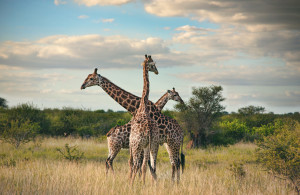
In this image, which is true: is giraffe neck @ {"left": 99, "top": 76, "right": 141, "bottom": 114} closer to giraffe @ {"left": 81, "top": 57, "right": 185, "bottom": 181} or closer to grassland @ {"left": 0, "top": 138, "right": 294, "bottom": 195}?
giraffe @ {"left": 81, "top": 57, "right": 185, "bottom": 181}

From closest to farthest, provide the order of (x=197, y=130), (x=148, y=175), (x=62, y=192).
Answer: (x=62, y=192) → (x=148, y=175) → (x=197, y=130)

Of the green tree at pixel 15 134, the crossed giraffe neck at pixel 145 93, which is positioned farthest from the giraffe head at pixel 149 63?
the green tree at pixel 15 134

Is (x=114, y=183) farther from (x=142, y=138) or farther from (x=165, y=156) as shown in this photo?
(x=165, y=156)

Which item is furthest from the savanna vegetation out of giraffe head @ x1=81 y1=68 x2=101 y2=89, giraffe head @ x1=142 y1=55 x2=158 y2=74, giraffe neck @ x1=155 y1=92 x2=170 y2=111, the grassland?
giraffe head @ x1=142 y1=55 x2=158 y2=74

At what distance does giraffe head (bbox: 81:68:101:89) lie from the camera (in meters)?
10.4

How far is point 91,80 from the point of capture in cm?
1046

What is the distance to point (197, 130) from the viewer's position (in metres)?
20.3

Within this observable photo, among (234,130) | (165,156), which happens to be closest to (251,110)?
(234,130)

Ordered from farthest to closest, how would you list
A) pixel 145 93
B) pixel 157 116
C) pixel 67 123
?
pixel 67 123 < pixel 157 116 < pixel 145 93

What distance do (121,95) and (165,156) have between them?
7.33m

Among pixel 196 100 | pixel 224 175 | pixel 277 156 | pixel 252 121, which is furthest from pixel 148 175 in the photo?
pixel 252 121

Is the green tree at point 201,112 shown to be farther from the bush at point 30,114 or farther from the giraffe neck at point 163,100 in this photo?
the bush at point 30,114

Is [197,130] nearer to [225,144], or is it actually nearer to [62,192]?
[225,144]

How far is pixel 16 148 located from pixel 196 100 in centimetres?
1149
